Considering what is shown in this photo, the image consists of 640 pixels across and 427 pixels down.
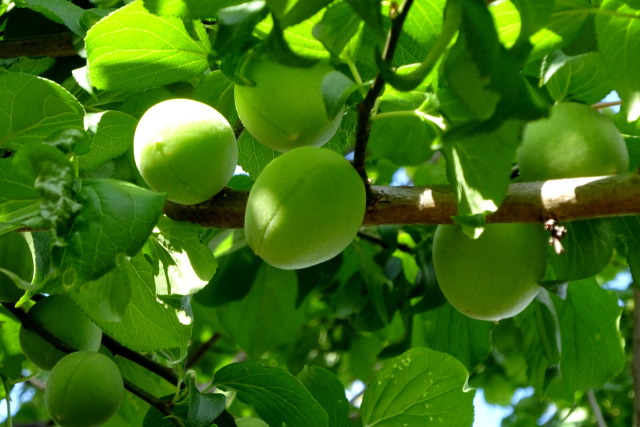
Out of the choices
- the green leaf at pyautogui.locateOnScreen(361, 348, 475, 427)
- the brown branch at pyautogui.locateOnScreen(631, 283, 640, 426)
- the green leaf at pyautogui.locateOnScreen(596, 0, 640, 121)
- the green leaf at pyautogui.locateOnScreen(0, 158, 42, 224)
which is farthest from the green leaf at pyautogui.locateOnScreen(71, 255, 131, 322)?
the brown branch at pyautogui.locateOnScreen(631, 283, 640, 426)

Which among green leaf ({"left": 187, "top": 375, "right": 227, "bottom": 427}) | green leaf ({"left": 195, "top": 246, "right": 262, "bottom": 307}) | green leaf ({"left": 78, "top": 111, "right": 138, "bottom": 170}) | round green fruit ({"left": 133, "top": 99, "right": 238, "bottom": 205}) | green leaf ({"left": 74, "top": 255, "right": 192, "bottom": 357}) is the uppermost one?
round green fruit ({"left": 133, "top": 99, "right": 238, "bottom": 205})

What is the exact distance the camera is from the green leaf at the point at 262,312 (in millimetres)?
1713

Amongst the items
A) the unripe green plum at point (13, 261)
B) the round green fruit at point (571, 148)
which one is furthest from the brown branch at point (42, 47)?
the round green fruit at point (571, 148)

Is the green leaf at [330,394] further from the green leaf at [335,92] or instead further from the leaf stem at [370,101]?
the green leaf at [335,92]

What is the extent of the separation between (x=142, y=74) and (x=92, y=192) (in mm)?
252

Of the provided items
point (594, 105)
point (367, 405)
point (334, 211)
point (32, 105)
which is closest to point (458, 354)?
point (367, 405)

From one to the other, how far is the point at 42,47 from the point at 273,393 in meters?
0.72

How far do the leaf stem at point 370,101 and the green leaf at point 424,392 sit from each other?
14.0 inches

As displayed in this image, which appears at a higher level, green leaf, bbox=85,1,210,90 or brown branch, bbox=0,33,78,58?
green leaf, bbox=85,1,210,90

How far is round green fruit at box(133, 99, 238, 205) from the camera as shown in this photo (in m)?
0.76

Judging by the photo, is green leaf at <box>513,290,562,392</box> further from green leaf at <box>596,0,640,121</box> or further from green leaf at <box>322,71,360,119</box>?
green leaf at <box>322,71,360,119</box>

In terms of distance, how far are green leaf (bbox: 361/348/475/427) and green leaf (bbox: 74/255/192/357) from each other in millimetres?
297

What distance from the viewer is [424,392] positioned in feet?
3.44

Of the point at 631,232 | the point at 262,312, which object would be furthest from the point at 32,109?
the point at 262,312
